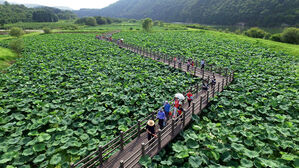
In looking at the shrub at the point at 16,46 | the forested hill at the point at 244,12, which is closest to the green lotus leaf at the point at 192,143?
the shrub at the point at 16,46

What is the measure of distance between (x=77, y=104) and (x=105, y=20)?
11764 centimetres

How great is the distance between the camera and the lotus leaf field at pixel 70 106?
9.23 meters

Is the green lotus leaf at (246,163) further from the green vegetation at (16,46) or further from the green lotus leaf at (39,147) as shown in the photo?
the green vegetation at (16,46)

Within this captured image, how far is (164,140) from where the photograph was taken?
9.27 metres

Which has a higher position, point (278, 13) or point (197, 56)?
point (278, 13)

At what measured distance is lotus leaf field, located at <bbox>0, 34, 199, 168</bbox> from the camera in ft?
30.3

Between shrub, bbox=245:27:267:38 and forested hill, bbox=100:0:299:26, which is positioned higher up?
forested hill, bbox=100:0:299:26

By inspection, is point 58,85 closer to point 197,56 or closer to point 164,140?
point 164,140

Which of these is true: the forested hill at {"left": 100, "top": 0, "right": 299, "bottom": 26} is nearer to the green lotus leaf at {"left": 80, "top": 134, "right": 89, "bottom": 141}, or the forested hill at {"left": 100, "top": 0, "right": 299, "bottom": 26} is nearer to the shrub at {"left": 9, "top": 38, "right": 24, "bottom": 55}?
the green lotus leaf at {"left": 80, "top": 134, "right": 89, "bottom": 141}

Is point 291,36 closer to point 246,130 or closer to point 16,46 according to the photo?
point 246,130

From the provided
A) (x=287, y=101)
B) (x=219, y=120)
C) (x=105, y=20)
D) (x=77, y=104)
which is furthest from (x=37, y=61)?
(x=105, y=20)

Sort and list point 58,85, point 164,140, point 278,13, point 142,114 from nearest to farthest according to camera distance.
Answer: point 164,140 → point 142,114 → point 58,85 → point 278,13

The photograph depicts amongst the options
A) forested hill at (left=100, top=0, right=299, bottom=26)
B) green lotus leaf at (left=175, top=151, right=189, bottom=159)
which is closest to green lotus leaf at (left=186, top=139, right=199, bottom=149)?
green lotus leaf at (left=175, top=151, right=189, bottom=159)

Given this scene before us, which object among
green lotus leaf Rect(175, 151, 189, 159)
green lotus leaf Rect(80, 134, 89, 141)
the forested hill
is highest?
the forested hill
